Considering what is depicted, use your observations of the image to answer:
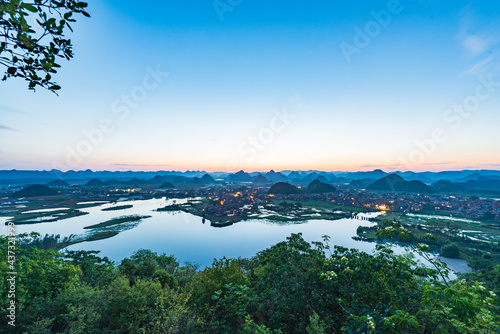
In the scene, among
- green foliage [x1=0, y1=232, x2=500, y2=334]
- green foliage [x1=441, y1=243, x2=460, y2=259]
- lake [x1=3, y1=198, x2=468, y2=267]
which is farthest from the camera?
lake [x1=3, y1=198, x2=468, y2=267]

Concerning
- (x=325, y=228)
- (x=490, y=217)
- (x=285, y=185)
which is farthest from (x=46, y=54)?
(x=285, y=185)

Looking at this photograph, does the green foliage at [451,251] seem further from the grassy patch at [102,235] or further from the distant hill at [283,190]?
the distant hill at [283,190]

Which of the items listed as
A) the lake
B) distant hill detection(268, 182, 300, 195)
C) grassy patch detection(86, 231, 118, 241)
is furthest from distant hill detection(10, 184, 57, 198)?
distant hill detection(268, 182, 300, 195)

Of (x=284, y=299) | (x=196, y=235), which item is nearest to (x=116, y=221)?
(x=196, y=235)

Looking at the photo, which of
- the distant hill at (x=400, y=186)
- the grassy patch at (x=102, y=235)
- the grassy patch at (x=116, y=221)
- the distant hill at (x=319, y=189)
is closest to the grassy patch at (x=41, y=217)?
the grassy patch at (x=116, y=221)

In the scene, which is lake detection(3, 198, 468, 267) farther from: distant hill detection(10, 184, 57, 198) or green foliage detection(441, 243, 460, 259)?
distant hill detection(10, 184, 57, 198)

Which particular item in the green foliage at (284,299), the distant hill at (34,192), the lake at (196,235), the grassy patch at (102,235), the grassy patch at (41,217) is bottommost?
the lake at (196,235)

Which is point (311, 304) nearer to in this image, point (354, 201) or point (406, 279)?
point (406, 279)

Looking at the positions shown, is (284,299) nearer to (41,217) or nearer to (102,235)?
(102,235)
